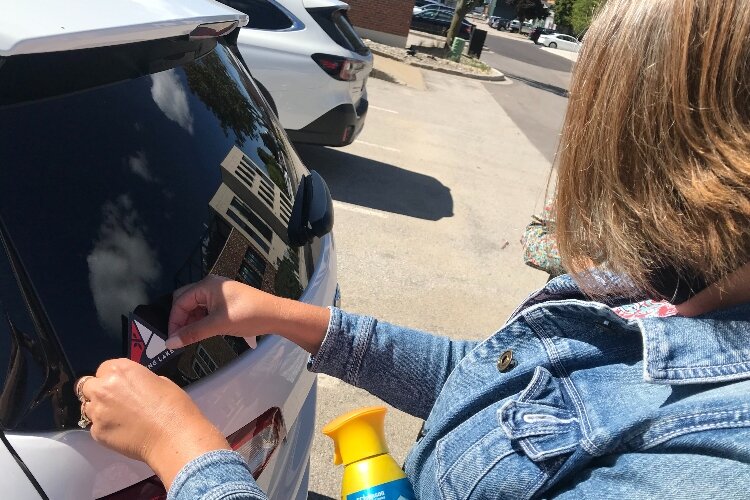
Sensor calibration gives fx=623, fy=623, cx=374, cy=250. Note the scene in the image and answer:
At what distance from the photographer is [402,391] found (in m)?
1.38

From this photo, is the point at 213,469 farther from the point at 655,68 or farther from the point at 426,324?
the point at 426,324

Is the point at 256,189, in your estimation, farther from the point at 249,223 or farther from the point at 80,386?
the point at 80,386

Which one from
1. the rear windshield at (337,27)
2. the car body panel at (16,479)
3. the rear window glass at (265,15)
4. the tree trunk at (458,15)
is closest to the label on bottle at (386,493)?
the car body panel at (16,479)

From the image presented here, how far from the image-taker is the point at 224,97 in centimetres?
182

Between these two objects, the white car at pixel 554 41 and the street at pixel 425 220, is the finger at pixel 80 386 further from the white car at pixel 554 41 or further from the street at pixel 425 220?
the white car at pixel 554 41

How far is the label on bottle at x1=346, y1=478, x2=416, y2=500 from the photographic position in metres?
1.12

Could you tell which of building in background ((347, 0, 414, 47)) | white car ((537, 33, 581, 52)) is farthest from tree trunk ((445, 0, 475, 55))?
white car ((537, 33, 581, 52))

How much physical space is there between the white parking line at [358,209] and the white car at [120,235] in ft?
13.1

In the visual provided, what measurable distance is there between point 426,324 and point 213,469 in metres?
3.30

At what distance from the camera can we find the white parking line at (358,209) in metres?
5.80

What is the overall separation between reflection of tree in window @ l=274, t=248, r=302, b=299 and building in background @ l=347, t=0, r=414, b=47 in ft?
61.9

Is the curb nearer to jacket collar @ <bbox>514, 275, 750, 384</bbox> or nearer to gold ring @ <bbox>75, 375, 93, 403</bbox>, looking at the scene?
gold ring @ <bbox>75, 375, 93, 403</bbox>

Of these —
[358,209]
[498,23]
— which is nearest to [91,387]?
[358,209]

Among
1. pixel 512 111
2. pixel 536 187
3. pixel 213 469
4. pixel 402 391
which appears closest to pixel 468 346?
pixel 402 391
